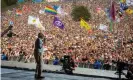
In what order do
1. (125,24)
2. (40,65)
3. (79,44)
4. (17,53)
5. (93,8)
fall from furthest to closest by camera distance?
(93,8), (125,24), (79,44), (17,53), (40,65)

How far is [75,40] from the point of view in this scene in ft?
110

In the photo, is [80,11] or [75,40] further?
[80,11]

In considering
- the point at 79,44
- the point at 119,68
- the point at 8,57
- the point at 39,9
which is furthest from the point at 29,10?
the point at 119,68

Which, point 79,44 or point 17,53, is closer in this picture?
point 17,53

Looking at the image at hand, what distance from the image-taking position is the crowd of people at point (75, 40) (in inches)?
935

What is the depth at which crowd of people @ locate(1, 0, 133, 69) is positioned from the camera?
2375 centimetres

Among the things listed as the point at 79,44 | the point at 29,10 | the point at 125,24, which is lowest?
the point at 79,44

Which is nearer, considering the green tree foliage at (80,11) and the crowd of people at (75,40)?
the crowd of people at (75,40)

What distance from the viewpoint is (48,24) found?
158ft

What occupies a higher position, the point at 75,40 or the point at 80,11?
the point at 80,11

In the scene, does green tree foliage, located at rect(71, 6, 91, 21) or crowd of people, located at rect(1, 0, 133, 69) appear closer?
crowd of people, located at rect(1, 0, 133, 69)

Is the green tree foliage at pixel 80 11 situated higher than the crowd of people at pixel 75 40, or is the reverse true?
the green tree foliage at pixel 80 11

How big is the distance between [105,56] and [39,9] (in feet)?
116

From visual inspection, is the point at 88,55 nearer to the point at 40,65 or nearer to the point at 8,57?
the point at 8,57
